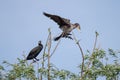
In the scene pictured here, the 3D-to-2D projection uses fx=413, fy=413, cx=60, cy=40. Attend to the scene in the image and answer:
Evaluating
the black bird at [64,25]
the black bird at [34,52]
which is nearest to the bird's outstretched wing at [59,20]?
the black bird at [64,25]

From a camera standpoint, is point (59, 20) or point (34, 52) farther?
point (34, 52)

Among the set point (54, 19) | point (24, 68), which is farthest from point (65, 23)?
point (24, 68)

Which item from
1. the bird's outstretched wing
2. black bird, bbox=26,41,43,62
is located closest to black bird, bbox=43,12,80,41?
the bird's outstretched wing

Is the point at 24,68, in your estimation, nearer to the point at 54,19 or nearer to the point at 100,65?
the point at 54,19

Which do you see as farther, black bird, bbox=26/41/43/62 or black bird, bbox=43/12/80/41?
black bird, bbox=26/41/43/62

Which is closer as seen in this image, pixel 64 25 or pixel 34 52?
pixel 64 25

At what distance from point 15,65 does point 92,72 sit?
2.83 m

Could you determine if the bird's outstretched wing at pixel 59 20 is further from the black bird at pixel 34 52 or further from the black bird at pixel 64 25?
the black bird at pixel 34 52

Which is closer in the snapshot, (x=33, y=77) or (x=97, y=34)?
(x=97, y=34)

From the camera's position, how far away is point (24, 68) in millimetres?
12336

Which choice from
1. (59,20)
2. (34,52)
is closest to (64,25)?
(59,20)

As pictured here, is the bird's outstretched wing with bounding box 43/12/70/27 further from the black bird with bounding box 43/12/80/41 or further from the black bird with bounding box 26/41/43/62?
the black bird with bounding box 26/41/43/62

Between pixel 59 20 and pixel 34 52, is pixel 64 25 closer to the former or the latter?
pixel 59 20

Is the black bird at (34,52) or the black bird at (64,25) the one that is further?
the black bird at (34,52)
